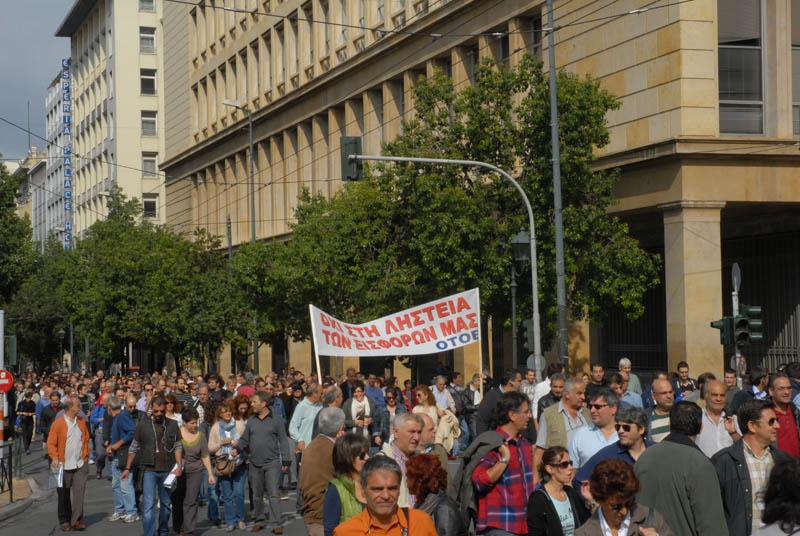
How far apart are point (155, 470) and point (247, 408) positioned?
1722mm

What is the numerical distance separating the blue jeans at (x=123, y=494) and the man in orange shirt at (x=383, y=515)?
11604 millimetres

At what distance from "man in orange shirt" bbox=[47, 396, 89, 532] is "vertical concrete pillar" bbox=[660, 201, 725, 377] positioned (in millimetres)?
15020

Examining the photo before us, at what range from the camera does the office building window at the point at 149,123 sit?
90875 mm

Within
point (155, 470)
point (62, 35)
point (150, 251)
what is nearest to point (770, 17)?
point (155, 470)

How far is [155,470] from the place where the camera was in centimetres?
1480

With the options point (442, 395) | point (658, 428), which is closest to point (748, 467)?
point (658, 428)

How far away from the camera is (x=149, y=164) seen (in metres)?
91.2

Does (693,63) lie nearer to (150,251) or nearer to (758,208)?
(758,208)

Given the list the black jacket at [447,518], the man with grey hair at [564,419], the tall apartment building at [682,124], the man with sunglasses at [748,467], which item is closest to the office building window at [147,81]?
the tall apartment building at [682,124]

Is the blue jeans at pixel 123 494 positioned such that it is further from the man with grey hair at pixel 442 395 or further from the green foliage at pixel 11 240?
the green foliage at pixel 11 240

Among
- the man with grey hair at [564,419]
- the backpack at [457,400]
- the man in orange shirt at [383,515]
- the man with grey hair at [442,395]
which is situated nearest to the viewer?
the man in orange shirt at [383,515]

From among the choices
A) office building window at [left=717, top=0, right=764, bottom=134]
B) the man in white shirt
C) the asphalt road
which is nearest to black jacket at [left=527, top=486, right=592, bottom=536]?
the man in white shirt

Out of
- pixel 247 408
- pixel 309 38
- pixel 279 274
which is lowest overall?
pixel 247 408

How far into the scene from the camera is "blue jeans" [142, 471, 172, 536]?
1459 centimetres
